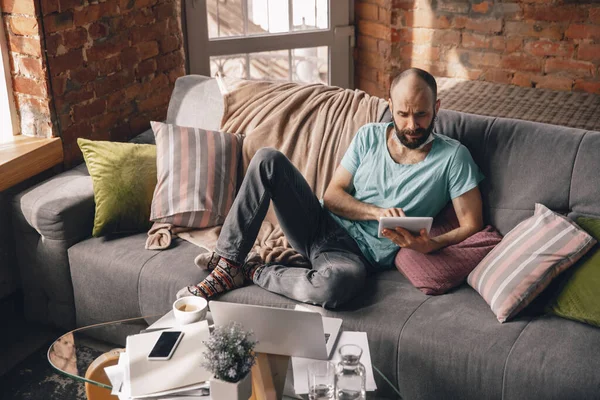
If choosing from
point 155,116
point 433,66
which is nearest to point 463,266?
point 155,116

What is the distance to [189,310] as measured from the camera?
6.93ft

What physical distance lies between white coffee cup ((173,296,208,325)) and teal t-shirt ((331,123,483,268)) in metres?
0.76

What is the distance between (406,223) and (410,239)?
8 cm

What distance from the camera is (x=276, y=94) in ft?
10.2

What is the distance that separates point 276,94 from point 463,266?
3.71 ft

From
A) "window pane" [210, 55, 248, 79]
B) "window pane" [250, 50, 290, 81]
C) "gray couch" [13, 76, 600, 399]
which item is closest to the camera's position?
"gray couch" [13, 76, 600, 399]

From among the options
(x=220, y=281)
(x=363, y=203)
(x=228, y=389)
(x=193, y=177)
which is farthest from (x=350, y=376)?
(x=193, y=177)

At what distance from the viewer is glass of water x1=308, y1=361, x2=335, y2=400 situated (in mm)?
1828

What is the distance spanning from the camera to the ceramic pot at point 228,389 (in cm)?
A: 172

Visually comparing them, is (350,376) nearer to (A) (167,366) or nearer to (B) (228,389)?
(B) (228,389)

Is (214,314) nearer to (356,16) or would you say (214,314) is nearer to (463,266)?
(463,266)

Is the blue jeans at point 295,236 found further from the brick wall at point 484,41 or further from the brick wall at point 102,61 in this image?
the brick wall at point 484,41

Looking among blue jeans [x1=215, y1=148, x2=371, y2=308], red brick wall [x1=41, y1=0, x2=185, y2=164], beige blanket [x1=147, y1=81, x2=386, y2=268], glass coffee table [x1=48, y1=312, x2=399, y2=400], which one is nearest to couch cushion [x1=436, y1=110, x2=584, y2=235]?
beige blanket [x1=147, y1=81, x2=386, y2=268]

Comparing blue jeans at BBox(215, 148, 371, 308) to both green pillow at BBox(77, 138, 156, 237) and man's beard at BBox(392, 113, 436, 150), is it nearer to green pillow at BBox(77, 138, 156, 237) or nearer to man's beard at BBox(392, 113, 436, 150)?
man's beard at BBox(392, 113, 436, 150)
